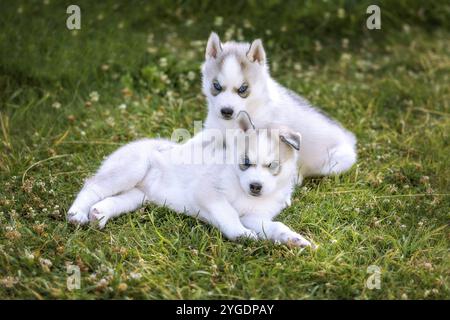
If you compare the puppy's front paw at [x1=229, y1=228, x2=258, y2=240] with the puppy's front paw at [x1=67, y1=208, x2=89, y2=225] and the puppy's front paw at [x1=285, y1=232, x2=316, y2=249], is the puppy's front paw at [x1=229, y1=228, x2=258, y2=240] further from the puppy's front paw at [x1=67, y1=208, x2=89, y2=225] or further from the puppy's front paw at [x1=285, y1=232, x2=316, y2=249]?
the puppy's front paw at [x1=67, y1=208, x2=89, y2=225]

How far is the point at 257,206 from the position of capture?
5023mm

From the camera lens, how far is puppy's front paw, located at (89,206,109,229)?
491 cm

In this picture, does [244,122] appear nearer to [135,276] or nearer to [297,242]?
[297,242]

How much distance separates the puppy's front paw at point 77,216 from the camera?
4895 mm

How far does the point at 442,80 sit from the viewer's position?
782cm

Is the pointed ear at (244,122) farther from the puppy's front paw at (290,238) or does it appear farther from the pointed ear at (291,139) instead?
the puppy's front paw at (290,238)

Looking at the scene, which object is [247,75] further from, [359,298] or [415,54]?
[415,54]

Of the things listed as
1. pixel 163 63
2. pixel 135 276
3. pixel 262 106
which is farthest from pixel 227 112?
pixel 163 63

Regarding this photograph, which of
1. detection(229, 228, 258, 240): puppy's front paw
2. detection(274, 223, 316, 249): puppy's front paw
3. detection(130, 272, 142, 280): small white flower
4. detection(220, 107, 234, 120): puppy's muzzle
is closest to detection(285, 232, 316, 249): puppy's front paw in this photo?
detection(274, 223, 316, 249): puppy's front paw

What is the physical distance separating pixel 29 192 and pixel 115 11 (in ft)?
12.0

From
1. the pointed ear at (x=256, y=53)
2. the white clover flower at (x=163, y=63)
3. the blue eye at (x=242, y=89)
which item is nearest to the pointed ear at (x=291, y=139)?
the blue eye at (x=242, y=89)

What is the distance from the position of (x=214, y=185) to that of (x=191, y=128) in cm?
160

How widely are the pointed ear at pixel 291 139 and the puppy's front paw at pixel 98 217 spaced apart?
1305 millimetres

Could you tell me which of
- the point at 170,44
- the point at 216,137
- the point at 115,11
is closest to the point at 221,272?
the point at 216,137
